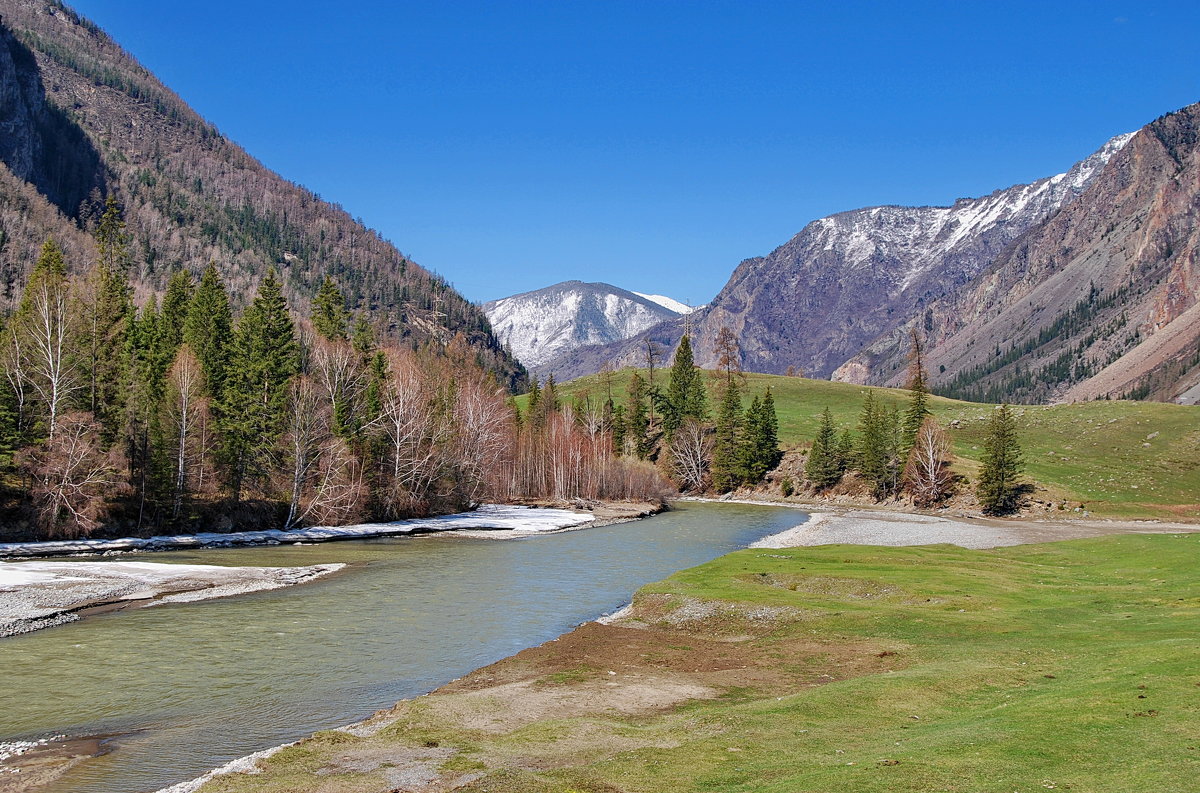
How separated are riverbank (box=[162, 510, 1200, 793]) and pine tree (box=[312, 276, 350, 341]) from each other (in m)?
78.7

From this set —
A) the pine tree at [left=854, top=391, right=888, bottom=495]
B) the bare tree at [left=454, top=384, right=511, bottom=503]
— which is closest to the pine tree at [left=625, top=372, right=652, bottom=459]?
the bare tree at [left=454, top=384, right=511, bottom=503]

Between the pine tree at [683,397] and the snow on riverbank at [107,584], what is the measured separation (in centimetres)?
10982

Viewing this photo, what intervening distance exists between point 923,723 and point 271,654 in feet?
74.4

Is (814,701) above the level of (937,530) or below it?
above

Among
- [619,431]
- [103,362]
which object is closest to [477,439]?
[103,362]

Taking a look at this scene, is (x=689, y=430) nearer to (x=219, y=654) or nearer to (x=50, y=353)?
(x=50, y=353)

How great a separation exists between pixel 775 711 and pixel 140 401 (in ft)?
224

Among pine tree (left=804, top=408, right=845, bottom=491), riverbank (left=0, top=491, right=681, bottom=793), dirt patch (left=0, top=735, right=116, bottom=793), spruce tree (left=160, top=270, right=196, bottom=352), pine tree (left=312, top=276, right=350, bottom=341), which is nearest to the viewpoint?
dirt patch (left=0, top=735, right=116, bottom=793)

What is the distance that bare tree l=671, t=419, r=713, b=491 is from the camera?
5896 inches

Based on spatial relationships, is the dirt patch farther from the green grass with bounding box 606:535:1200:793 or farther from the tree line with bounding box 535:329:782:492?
the tree line with bounding box 535:329:782:492

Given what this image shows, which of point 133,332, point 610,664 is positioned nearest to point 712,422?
point 133,332

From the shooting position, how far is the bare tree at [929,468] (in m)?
117

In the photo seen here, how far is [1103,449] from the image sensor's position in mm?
132375

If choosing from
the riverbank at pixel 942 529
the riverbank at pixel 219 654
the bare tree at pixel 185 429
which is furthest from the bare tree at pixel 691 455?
the bare tree at pixel 185 429
